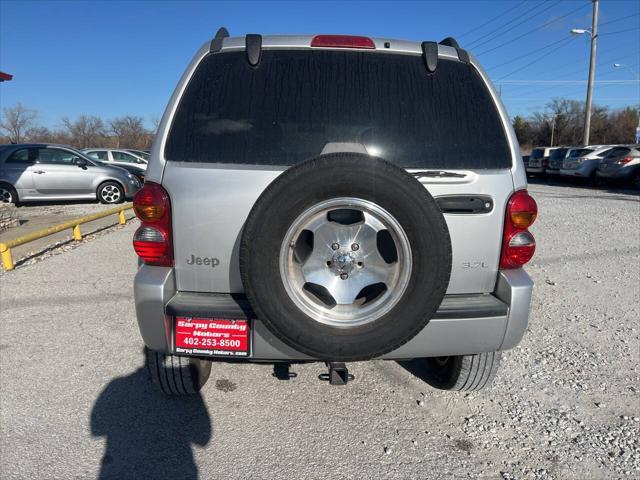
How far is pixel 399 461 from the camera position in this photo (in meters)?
2.31

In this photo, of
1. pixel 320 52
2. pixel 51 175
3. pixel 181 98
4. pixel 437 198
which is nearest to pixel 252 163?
pixel 181 98

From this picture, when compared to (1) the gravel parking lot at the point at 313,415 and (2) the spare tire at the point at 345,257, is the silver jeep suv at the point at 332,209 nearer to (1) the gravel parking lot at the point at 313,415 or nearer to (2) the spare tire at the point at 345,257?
(2) the spare tire at the point at 345,257

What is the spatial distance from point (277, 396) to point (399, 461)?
0.91m

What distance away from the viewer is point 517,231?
2.23 m

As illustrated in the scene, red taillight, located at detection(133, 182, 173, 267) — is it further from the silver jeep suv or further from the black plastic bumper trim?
the black plastic bumper trim

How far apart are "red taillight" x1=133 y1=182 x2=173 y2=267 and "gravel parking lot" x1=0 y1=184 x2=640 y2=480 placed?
1064mm

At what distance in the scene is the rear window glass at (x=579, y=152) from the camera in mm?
18759

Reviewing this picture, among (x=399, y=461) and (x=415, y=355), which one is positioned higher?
(x=415, y=355)

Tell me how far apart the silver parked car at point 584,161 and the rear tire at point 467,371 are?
18.4 metres

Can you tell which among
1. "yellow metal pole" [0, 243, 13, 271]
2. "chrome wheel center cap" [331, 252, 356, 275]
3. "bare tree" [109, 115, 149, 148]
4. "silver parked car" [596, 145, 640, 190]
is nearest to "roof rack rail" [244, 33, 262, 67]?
"chrome wheel center cap" [331, 252, 356, 275]

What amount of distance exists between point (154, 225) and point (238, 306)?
569 mm

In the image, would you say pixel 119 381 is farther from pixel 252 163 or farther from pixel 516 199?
pixel 516 199

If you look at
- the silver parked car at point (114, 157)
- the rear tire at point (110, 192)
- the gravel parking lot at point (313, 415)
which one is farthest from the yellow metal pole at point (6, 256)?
the silver parked car at point (114, 157)

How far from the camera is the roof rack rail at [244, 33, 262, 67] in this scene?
231 cm
